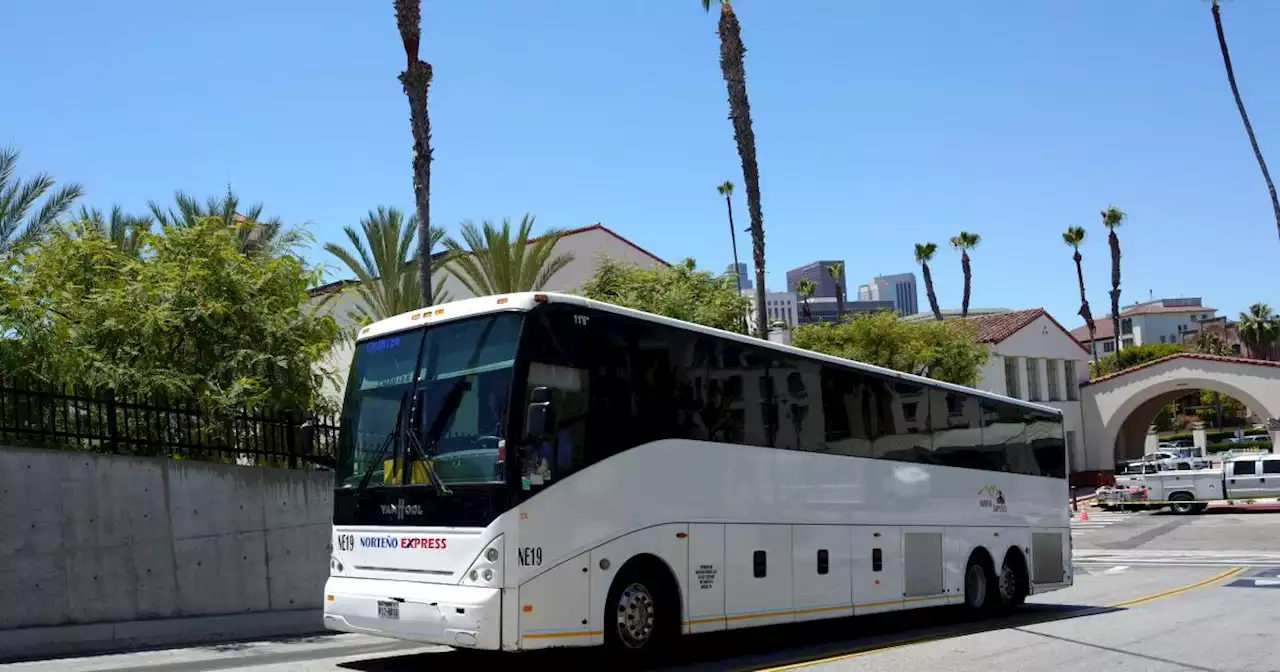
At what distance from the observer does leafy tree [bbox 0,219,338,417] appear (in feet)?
51.2

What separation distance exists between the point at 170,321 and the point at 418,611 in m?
8.15

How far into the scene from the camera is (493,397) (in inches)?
378

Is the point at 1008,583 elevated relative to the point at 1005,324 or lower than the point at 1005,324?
lower

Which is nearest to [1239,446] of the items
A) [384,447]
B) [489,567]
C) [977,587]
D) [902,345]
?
[902,345]

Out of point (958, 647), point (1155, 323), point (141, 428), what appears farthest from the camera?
point (1155, 323)

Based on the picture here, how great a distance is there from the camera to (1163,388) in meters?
53.4

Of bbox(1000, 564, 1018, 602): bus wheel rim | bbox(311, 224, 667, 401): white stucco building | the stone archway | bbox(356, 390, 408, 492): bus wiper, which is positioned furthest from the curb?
the stone archway

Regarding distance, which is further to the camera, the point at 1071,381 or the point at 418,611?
the point at 1071,381

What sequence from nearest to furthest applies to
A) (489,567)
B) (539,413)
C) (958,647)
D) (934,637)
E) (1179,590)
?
(539,413) → (489,567) → (958,647) → (934,637) → (1179,590)

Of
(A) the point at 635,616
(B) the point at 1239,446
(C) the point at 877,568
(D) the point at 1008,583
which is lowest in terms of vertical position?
(B) the point at 1239,446

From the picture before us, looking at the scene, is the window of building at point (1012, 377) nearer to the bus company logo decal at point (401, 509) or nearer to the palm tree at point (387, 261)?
the palm tree at point (387, 261)

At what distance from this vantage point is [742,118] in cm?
2805

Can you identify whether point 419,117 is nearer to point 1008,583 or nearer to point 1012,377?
point 1008,583

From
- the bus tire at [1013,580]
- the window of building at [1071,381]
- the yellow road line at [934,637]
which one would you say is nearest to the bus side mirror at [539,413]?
the yellow road line at [934,637]
